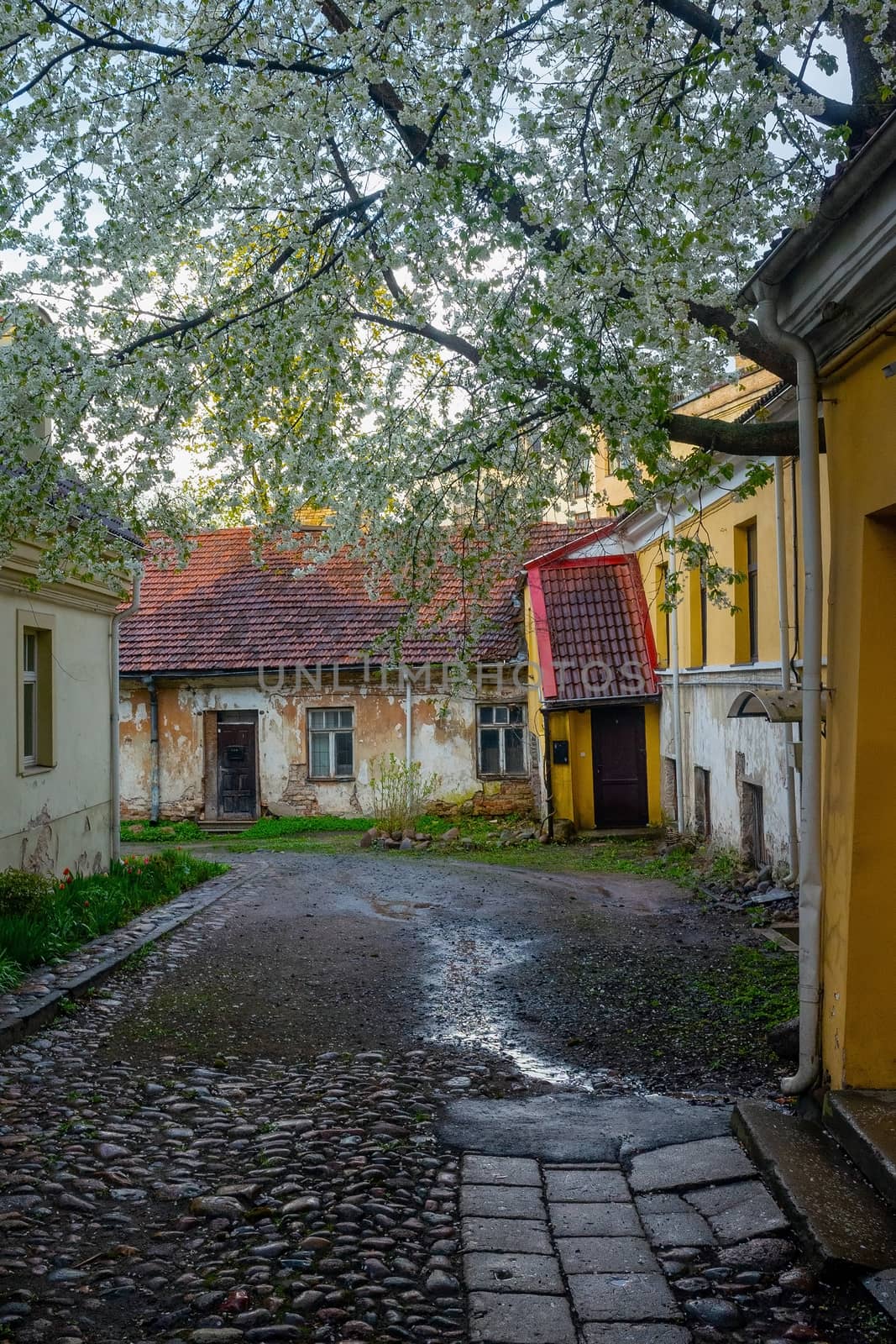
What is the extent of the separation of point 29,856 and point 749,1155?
7.99m

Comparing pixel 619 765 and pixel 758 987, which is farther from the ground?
pixel 619 765

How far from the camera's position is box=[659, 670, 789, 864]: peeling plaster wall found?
11141mm

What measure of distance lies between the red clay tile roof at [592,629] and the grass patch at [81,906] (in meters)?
7.36

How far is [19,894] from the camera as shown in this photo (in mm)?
8742

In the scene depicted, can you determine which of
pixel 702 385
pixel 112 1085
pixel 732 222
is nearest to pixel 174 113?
pixel 732 222

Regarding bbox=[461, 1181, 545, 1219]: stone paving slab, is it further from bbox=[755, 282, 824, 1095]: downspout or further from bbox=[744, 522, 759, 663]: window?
bbox=[744, 522, 759, 663]: window

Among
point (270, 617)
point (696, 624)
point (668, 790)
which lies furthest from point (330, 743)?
point (696, 624)

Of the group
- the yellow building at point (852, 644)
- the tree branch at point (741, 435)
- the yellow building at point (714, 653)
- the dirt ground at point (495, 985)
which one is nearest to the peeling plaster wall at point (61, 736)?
the dirt ground at point (495, 985)

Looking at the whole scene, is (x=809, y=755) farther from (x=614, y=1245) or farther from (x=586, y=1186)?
(x=614, y=1245)

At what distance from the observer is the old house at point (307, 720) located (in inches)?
832

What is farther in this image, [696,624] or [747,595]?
[696,624]

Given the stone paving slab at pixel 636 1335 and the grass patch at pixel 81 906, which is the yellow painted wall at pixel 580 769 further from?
the stone paving slab at pixel 636 1335

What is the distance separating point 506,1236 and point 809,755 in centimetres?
243

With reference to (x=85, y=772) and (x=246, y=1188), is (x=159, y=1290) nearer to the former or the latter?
(x=246, y=1188)
